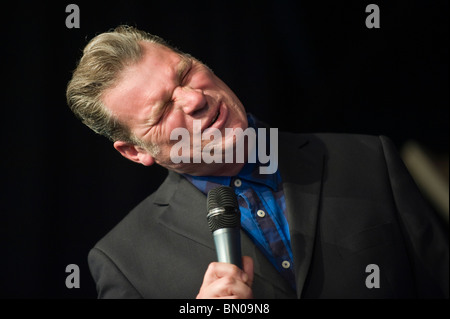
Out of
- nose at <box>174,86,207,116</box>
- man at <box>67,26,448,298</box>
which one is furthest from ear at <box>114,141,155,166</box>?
nose at <box>174,86,207,116</box>

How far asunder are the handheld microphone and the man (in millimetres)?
282

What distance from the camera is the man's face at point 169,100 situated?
1287 mm

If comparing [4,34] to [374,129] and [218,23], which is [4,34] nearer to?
[218,23]

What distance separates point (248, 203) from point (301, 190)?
0.15 metres

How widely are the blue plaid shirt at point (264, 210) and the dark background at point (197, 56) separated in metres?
0.44

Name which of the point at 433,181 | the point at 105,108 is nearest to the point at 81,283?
the point at 105,108

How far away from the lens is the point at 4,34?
1577 mm

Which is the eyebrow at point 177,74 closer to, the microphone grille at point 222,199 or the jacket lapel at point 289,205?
the jacket lapel at point 289,205

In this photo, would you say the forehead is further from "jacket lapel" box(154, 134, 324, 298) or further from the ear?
"jacket lapel" box(154, 134, 324, 298)

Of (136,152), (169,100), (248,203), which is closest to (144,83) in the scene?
(169,100)

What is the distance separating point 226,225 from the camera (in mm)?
965

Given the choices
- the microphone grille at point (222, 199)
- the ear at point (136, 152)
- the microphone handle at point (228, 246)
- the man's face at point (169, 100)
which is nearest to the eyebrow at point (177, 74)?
the man's face at point (169, 100)

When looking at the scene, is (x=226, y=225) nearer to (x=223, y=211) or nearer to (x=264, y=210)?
(x=223, y=211)

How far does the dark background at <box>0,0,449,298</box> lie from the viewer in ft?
5.24
